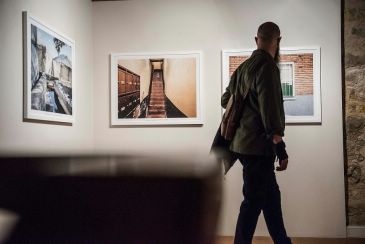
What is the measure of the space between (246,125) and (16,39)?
1.34 meters

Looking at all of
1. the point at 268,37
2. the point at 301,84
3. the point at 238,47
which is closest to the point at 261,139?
the point at 268,37

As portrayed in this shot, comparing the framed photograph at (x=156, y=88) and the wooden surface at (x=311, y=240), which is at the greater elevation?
the framed photograph at (x=156, y=88)

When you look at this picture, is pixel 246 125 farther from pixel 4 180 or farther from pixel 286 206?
pixel 4 180

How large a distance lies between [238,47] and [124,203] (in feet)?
10.3

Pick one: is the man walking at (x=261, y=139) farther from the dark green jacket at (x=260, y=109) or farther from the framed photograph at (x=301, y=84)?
the framed photograph at (x=301, y=84)

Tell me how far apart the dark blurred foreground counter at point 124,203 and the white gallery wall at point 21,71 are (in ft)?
2.90

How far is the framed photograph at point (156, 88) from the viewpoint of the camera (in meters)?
3.61

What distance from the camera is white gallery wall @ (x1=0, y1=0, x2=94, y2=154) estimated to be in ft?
7.58

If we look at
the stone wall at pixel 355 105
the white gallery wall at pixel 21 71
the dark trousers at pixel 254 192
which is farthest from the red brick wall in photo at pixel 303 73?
the white gallery wall at pixel 21 71

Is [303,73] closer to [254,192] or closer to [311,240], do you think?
[311,240]

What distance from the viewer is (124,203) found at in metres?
0.58

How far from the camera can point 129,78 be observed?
12.0 feet

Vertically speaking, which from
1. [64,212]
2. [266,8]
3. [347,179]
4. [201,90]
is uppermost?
[266,8]

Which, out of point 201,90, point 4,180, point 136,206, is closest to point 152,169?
point 136,206
